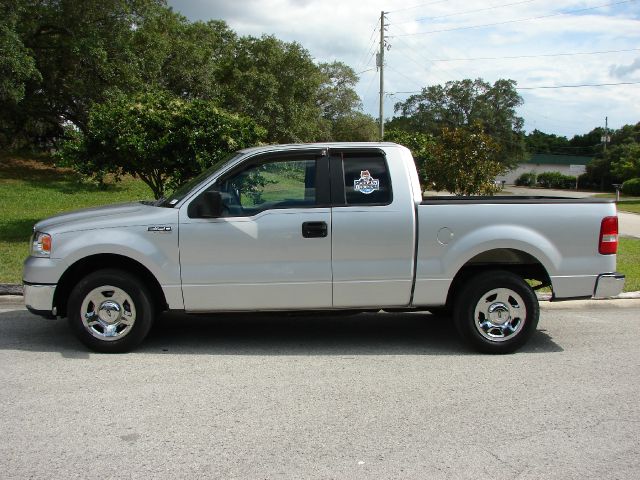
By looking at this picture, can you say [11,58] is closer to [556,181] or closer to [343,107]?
[343,107]

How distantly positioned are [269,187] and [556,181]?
236 feet

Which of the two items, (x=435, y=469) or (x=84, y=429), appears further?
(x=84, y=429)

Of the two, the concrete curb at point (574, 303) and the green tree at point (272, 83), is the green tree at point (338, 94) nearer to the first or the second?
the green tree at point (272, 83)

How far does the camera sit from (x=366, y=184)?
5.62 meters

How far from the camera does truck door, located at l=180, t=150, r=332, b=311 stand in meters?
5.41

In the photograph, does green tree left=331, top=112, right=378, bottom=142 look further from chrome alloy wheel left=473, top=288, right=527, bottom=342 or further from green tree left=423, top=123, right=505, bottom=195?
chrome alloy wheel left=473, top=288, right=527, bottom=342

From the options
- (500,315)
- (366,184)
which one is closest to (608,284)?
(500,315)

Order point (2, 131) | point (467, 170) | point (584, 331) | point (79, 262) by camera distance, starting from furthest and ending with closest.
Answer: point (2, 131), point (467, 170), point (584, 331), point (79, 262)

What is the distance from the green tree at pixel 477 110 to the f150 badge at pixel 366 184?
7390 centimetres

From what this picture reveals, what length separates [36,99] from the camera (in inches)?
1139

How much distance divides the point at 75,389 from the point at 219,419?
1308mm

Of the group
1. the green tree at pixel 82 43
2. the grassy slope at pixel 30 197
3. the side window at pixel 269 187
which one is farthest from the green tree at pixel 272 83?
the side window at pixel 269 187

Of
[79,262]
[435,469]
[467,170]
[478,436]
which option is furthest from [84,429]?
[467,170]

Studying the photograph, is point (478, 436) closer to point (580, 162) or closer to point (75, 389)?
point (75, 389)
